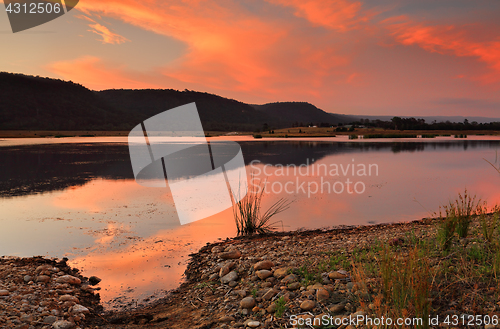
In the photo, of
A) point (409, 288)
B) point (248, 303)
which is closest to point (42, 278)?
point (248, 303)

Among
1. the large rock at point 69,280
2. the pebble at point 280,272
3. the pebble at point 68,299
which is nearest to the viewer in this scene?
the pebble at point 68,299

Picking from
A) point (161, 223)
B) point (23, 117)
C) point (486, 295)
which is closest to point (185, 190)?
point (161, 223)

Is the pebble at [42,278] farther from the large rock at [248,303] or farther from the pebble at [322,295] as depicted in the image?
the pebble at [322,295]

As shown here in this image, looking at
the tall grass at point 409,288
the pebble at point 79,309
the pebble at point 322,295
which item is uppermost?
the tall grass at point 409,288

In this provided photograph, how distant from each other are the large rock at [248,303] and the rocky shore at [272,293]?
0.01 meters

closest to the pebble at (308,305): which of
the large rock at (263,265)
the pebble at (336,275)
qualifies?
the pebble at (336,275)

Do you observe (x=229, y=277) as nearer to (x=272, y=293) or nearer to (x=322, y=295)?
(x=272, y=293)

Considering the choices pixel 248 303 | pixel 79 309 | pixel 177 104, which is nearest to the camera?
pixel 248 303

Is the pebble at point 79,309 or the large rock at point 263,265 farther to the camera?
the large rock at point 263,265

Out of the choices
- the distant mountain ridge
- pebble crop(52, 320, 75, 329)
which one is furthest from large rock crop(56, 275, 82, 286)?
the distant mountain ridge

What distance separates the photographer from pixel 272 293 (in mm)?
3879

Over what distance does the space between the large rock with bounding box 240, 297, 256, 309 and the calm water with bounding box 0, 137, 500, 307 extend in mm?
1604

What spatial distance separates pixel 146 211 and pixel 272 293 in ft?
20.4

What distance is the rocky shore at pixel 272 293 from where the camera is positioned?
3.24 metres
